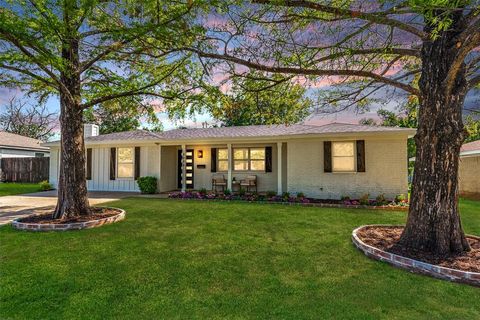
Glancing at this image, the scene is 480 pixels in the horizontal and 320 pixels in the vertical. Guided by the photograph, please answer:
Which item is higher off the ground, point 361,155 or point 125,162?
point 361,155

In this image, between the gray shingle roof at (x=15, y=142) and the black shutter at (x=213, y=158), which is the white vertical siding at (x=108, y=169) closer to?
the black shutter at (x=213, y=158)

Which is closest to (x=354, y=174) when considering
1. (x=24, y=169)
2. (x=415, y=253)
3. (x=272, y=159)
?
(x=272, y=159)

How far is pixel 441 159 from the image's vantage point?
13.7 feet

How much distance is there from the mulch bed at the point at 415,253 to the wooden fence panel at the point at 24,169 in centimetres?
2178

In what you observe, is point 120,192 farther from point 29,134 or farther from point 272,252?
point 29,134

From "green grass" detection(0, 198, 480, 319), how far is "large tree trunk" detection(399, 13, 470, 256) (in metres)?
1.05

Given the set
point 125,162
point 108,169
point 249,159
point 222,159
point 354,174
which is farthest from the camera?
point 108,169

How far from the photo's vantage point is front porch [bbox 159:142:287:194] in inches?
479

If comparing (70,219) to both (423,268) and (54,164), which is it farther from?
(54,164)

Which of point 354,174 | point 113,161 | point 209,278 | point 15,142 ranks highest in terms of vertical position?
point 15,142

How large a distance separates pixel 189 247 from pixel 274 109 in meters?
4.46

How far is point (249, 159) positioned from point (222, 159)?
147 cm

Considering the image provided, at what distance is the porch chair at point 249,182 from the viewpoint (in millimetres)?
11930

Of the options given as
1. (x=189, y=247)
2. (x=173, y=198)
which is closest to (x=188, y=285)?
(x=189, y=247)
